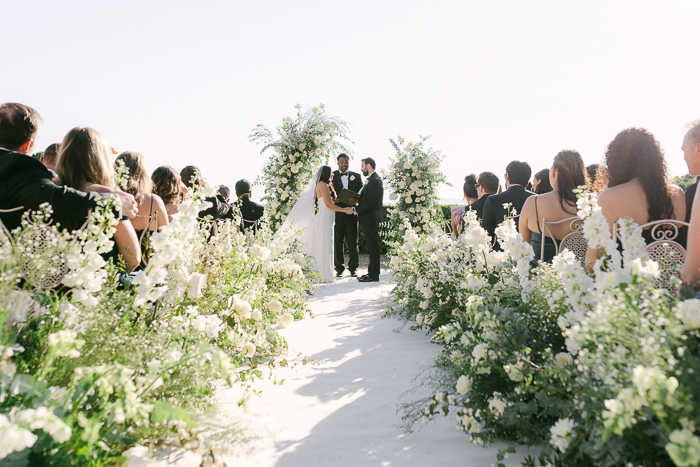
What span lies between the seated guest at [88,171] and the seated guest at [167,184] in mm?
1457

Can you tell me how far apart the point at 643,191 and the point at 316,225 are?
650cm

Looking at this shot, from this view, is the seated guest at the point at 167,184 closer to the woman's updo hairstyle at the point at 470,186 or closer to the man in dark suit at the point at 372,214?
the woman's updo hairstyle at the point at 470,186

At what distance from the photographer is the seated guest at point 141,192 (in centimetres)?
334

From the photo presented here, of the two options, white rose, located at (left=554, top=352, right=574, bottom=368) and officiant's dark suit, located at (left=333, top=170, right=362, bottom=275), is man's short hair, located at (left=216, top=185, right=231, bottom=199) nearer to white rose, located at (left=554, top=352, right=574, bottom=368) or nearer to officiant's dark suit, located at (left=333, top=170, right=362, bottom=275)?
officiant's dark suit, located at (left=333, top=170, right=362, bottom=275)

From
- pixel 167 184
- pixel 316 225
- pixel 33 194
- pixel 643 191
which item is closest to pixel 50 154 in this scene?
pixel 167 184

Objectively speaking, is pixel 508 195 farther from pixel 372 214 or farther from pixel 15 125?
pixel 15 125

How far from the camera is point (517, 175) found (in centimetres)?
504

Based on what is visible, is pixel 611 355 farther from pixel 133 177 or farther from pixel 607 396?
pixel 133 177

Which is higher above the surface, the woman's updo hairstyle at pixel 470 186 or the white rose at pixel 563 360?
the woman's updo hairstyle at pixel 470 186

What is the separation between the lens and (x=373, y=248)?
29.4 feet

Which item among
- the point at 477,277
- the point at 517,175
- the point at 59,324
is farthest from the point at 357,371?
the point at 517,175

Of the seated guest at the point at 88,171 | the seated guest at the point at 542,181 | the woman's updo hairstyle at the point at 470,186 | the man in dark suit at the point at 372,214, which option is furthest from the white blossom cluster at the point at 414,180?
the seated guest at the point at 88,171

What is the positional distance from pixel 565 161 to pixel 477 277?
1.51m

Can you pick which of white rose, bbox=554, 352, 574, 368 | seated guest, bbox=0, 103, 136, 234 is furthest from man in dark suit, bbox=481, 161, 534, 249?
seated guest, bbox=0, 103, 136, 234
